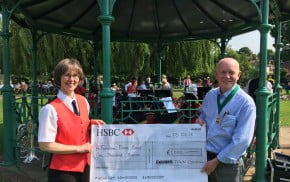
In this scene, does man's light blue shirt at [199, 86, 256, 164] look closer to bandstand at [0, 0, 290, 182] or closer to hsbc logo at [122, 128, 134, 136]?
hsbc logo at [122, 128, 134, 136]

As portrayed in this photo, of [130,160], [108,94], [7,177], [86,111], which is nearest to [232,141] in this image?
[130,160]

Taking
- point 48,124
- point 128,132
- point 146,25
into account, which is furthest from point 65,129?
point 146,25

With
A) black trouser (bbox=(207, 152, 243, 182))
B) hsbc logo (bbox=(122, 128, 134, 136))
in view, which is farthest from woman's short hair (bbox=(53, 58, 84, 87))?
black trouser (bbox=(207, 152, 243, 182))

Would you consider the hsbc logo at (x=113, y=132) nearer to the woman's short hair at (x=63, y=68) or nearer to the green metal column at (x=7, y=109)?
the woman's short hair at (x=63, y=68)

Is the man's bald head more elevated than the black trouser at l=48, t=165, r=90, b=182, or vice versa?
the man's bald head

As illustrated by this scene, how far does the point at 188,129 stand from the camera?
329 centimetres

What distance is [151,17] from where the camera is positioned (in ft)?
33.4

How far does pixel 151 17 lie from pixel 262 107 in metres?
5.94

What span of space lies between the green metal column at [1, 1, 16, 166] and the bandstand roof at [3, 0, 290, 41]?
5.08 feet

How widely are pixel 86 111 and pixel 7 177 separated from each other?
3.78m

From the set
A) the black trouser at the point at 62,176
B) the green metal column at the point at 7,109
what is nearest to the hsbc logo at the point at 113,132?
the black trouser at the point at 62,176

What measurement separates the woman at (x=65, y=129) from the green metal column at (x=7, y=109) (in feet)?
12.7

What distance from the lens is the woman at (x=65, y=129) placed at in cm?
272

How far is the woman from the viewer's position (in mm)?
2725
